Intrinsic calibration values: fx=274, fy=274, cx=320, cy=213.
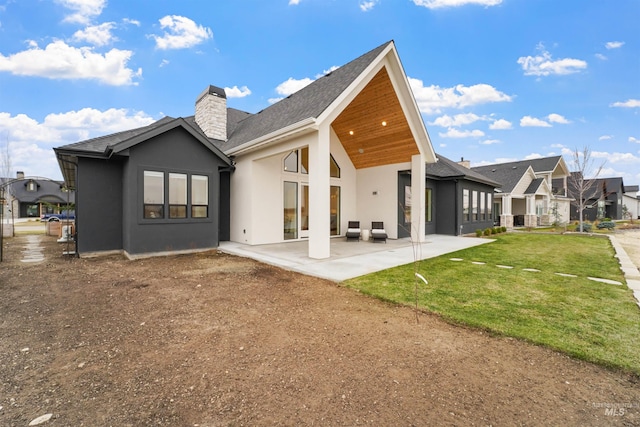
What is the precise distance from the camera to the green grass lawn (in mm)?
3098

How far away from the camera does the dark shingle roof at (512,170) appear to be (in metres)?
22.2

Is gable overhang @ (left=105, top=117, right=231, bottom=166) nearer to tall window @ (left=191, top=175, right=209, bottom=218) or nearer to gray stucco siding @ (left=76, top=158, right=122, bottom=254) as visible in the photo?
gray stucco siding @ (left=76, top=158, right=122, bottom=254)

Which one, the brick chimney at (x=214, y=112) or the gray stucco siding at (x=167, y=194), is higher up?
the brick chimney at (x=214, y=112)

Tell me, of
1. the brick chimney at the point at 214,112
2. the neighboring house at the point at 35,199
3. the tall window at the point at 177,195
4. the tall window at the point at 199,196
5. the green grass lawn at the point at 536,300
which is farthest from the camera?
the neighboring house at the point at 35,199

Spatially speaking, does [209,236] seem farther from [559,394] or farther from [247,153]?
[559,394]

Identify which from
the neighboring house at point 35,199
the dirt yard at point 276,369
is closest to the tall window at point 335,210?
the dirt yard at point 276,369

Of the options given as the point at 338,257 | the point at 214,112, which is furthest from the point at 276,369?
the point at 214,112

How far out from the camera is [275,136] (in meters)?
8.21

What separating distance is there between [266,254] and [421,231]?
6.70 metres

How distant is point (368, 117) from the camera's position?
1051 centimetres

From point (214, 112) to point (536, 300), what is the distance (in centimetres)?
1333

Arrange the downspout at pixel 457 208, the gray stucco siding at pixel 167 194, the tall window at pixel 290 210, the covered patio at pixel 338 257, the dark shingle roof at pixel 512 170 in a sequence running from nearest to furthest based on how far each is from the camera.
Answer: the covered patio at pixel 338 257
the gray stucco siding at pixel 167 194
the tall window at pixel 290 210
the downspout at pixel 457 208
the dark shingle roof at pixel 512 170

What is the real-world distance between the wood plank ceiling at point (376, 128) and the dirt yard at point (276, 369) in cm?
769
